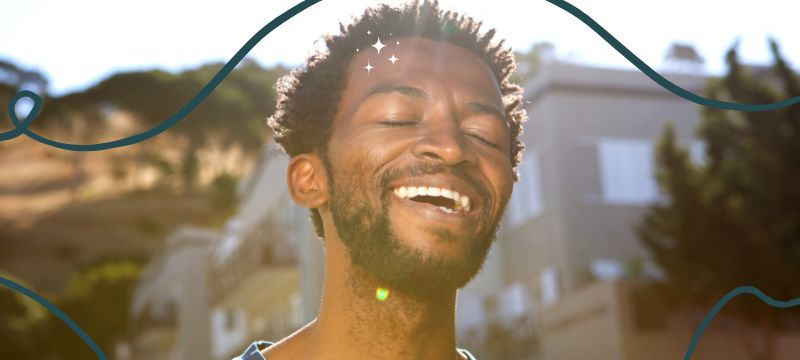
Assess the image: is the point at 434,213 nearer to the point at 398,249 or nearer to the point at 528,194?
the point at 398,249

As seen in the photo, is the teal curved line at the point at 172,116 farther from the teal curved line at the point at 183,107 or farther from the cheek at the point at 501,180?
the cheek at the point at 501,180

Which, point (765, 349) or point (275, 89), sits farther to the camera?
point (765, 349)

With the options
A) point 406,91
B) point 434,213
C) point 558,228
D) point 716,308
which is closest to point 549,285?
point 558,228

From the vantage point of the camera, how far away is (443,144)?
7.75 feet

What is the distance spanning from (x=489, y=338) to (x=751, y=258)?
193 inches

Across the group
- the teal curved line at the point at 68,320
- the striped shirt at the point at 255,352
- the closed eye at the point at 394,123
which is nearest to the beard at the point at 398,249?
the closed eye at the point at 394,123

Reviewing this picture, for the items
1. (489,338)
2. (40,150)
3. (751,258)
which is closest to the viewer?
(751,258)

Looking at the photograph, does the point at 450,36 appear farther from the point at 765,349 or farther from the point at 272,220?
the point at 272,220

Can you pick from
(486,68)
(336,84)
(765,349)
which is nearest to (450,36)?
(486,68)

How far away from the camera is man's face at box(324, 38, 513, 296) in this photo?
2312 mm

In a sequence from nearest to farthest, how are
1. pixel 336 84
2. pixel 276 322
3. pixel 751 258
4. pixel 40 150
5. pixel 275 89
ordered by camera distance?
pixel 336 84, pixel 275 89, pixel 751 258, pixel 276 322, pixel 40 150

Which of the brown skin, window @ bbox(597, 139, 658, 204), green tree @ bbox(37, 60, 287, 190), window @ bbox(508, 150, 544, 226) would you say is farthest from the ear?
green tree @ bbox(37, 60, 287, 190)

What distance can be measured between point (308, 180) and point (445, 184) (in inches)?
14.4

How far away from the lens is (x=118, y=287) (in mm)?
43906
